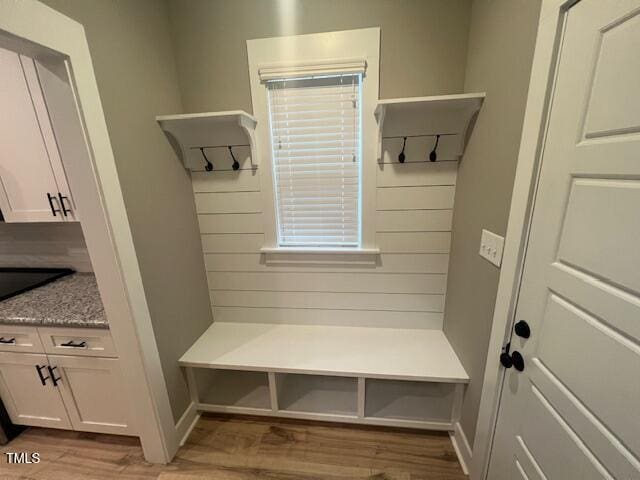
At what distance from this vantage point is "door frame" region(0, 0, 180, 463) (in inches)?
33.9

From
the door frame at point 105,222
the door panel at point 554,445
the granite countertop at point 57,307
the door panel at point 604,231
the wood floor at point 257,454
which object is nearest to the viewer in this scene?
the door panel at point 604,231

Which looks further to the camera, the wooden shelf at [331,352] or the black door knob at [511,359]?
the wooden shelf at [331,352]

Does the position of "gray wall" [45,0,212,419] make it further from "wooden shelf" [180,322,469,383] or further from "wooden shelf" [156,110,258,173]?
"wooden shelf" [180,322,469,383]

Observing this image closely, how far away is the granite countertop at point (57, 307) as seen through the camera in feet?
4.35

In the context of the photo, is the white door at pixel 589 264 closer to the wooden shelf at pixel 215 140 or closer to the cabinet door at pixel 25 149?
the wooden shelf at pixel 215 140

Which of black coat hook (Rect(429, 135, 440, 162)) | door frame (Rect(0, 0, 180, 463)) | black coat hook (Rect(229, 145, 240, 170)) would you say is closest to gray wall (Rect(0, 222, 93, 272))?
door frame (Rect(0, 0, 180, 463))

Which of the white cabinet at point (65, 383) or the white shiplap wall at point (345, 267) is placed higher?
the white shiplap wall at point (345, 267)

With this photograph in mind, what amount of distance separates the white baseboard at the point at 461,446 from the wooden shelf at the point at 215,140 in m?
2.04

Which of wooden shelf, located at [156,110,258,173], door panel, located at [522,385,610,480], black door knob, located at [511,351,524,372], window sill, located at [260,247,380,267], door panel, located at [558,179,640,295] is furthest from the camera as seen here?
window sill, located at [260,247,380,267]

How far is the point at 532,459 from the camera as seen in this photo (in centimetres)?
96

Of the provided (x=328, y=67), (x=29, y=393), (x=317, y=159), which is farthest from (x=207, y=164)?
(x=29, y=393)

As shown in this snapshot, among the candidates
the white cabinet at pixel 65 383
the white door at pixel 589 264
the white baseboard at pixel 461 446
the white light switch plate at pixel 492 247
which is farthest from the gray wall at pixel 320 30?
the white baseboard at pixel 461 446

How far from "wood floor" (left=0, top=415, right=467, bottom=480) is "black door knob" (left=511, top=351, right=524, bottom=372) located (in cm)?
88

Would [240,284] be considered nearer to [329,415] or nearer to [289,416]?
[289,416]
